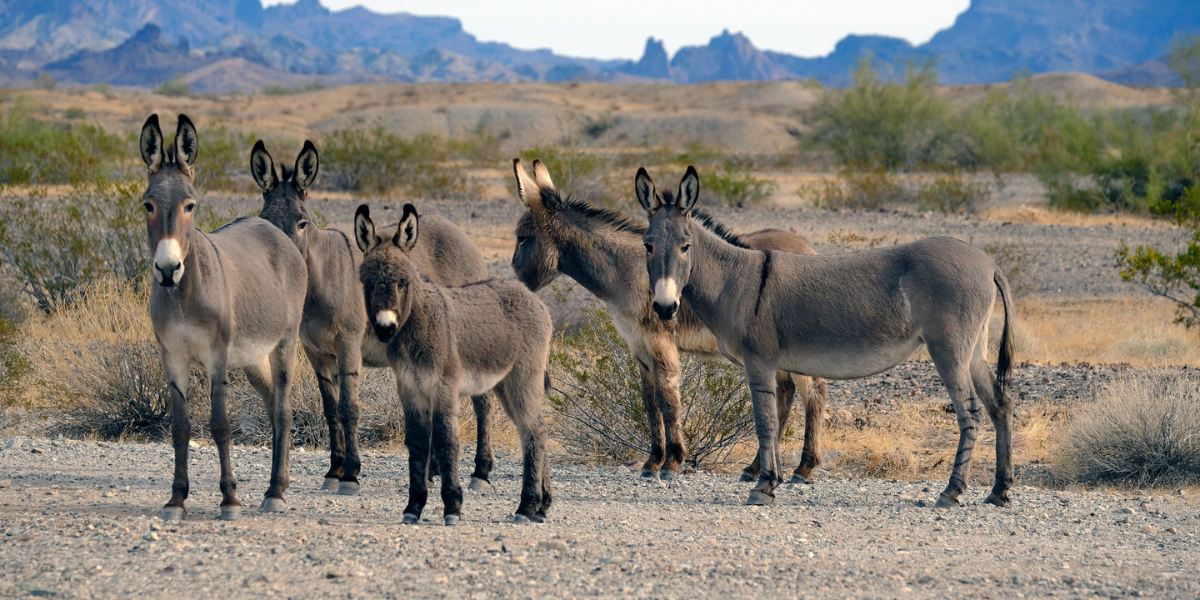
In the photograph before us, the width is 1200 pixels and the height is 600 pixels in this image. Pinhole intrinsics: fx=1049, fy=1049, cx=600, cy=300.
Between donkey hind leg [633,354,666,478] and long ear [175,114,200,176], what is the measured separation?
3.73m

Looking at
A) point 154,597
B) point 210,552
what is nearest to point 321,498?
point 210,552

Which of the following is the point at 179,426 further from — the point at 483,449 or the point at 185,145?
the point at 483,449

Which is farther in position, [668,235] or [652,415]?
[652,415]

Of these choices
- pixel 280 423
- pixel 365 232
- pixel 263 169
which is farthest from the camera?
pixel 263 169

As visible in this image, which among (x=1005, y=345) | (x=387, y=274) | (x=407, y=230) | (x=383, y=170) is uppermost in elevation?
(x=407, y=230)

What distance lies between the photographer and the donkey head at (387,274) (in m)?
5.64

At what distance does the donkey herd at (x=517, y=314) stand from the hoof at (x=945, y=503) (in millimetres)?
17

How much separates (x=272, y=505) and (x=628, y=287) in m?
3.17

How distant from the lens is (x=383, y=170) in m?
29.4

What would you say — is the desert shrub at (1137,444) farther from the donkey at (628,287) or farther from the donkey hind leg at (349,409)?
the donkey hind leg at (349,409)

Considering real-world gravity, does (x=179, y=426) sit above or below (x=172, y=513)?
above

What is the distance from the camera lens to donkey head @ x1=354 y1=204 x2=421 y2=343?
222 inches

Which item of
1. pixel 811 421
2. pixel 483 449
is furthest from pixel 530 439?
pixel 811 421

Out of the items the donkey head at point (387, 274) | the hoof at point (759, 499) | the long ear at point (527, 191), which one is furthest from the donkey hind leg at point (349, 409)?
the hoof at point (759, 499)
